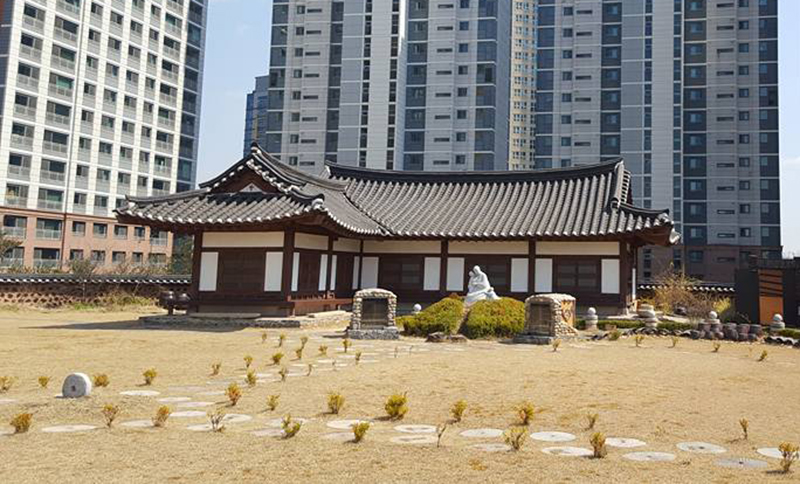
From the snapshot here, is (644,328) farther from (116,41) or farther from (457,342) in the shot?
(116,41)

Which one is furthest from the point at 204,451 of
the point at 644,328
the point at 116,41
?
the point at 116,41

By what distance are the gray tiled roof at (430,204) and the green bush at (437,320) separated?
477cm

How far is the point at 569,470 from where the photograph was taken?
634 centimetres

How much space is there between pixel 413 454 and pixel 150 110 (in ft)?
212

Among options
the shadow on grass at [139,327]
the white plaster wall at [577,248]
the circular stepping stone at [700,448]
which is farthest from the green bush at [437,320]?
the circular stepping stone at [700,448]

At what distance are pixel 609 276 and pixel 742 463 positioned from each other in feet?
64.7

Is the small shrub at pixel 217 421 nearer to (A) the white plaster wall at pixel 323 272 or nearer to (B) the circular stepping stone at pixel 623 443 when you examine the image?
(B) the circular stepping stone at pixel 623 443

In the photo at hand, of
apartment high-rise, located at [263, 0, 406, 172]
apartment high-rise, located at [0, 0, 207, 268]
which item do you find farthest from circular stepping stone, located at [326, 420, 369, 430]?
apartment high-rise, located at [263, 0, 406, 172]

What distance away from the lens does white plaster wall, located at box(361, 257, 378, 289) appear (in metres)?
28.6

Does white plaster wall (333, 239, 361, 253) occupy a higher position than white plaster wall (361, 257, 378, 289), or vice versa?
white plaster wall (333, 239, 361, 253)

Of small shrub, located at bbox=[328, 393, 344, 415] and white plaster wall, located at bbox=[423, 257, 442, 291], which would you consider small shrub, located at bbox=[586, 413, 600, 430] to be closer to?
small shrub, located at bbox=[328, 393, 344, 415]

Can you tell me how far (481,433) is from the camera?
307 inches

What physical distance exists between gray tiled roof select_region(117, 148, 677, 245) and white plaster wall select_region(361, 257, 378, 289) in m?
1.80

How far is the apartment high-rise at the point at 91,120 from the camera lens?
51.4m
